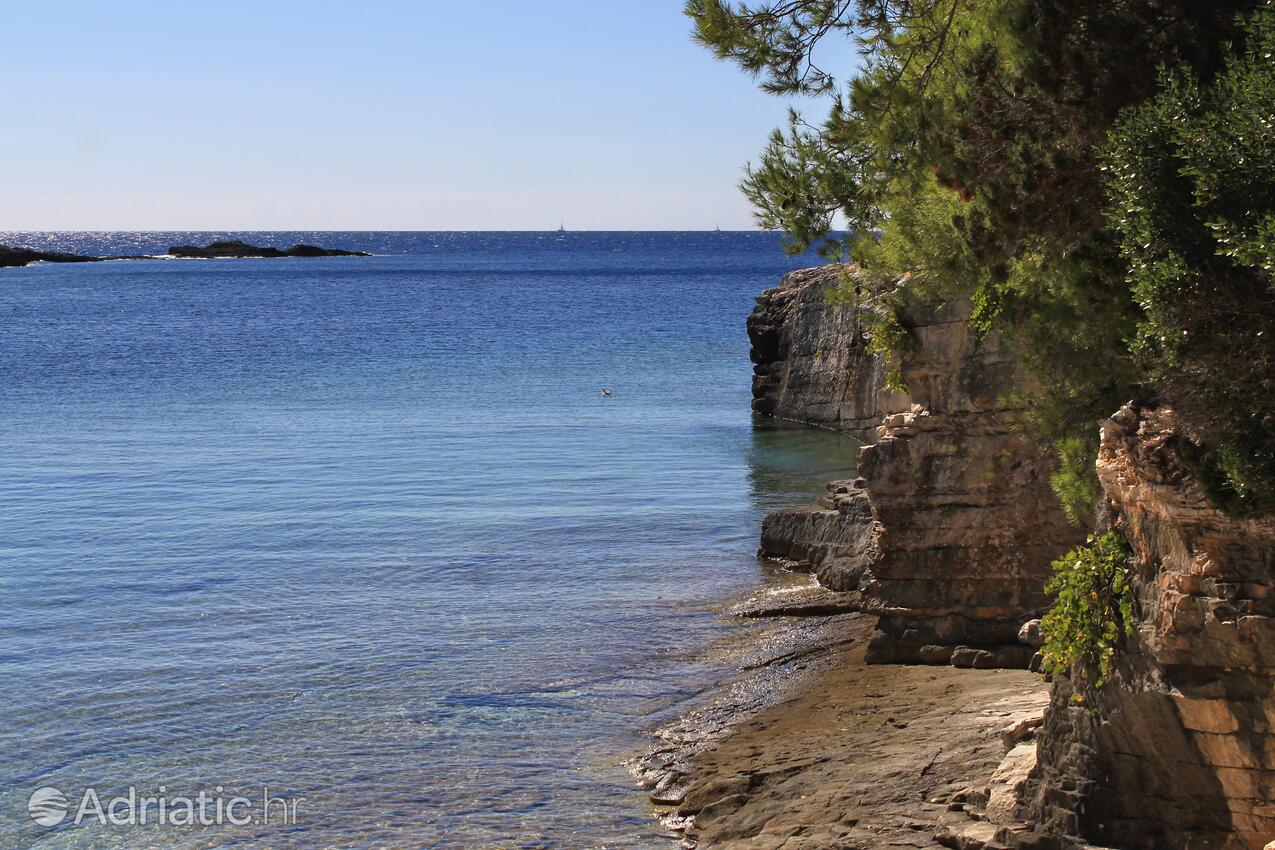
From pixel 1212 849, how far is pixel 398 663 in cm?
1125

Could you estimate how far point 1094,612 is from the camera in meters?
10.0

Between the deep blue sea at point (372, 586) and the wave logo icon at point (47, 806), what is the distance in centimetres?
13

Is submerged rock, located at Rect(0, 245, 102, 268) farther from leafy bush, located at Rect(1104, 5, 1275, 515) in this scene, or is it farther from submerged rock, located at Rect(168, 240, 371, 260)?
leafy bush, located at Rect(1104, 5, 1275, 515)

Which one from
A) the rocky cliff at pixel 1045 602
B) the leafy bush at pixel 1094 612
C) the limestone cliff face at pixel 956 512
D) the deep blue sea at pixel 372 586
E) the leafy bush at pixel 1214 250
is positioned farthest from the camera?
the limestone cliff face at pixel 956 512

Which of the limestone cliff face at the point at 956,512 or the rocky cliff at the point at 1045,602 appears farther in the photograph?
the limestone cliff face at the point at 956,512

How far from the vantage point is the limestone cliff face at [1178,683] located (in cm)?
885

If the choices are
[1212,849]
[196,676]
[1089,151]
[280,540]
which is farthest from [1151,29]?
[280,540]

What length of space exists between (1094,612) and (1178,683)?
0.87 meters

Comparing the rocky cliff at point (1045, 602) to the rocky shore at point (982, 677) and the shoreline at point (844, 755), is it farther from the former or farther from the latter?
the shoreline at point (844, 755)

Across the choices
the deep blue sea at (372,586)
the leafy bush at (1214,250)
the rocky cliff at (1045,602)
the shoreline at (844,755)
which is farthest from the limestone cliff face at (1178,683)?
the deep blue sea at (372,586)

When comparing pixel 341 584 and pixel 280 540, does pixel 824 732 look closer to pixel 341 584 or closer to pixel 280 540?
pixel 341 584

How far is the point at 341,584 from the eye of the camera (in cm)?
2212

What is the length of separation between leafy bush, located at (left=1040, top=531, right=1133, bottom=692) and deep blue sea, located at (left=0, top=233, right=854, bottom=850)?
4.63 metres

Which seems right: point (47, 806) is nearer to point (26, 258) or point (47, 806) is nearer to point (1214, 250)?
point (1214, 250)
